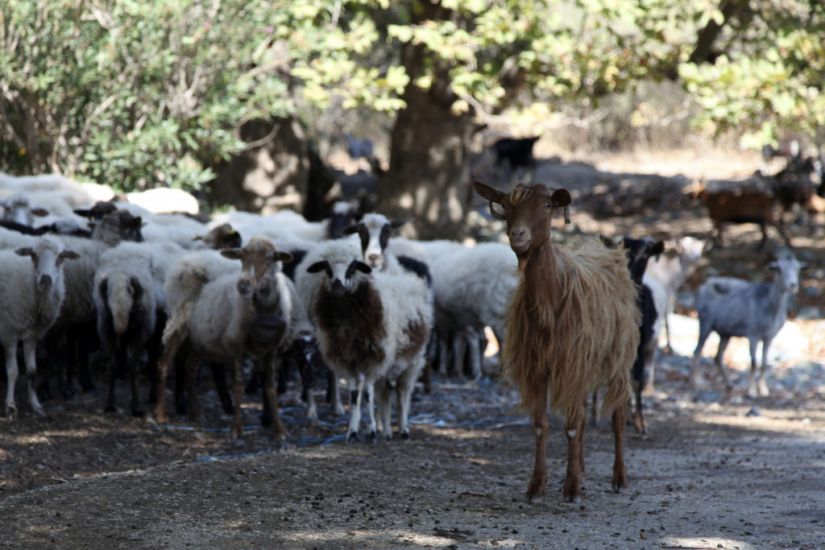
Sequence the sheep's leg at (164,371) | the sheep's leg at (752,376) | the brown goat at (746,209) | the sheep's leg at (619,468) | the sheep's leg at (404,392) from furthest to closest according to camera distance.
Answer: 1. the brown goat at (746,209)
2. the sheep's leg at (752,376)
3. the sheep's leg at (164,371)
4. the sheep's leg at (404,392)
5. the sheep's leg at (619,468)

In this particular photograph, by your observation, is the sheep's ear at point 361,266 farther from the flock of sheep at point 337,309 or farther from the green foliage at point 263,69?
the green foliage at point 263,69

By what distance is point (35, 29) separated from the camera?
48.6 feet

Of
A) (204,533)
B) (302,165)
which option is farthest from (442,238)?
(204,533)

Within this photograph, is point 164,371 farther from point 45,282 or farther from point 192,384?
point 45,282

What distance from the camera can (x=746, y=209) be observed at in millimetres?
22719

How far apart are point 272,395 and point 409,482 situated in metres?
2.46

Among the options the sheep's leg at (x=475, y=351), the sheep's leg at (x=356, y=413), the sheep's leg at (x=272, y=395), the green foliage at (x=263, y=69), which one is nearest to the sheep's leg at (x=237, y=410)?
the sheep's leg at (x=272, y=395)

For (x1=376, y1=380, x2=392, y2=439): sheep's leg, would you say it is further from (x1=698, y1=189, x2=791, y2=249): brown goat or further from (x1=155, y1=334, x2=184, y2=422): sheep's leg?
(x1=698, y1=189, x2=791, y2=249): brown goat

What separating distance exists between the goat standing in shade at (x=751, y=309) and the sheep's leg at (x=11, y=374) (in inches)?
288

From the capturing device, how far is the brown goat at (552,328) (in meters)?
7.17

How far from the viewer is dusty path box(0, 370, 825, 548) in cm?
612

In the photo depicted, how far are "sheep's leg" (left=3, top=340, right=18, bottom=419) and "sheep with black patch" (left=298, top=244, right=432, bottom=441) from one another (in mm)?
2404

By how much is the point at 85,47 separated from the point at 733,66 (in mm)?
7932

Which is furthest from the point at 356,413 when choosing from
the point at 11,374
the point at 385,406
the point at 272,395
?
the point at 11,374
